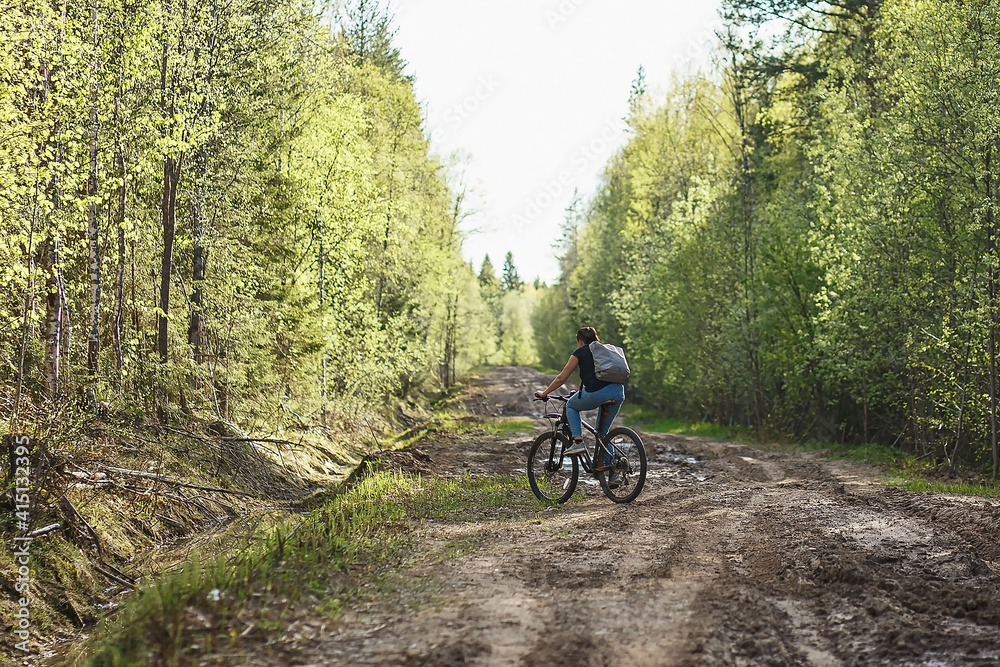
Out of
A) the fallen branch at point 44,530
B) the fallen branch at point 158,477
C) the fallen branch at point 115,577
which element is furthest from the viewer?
the fallen branch at point 158,477

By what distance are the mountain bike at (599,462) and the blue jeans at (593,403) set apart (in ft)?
0.24

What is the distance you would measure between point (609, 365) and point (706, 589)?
447cm

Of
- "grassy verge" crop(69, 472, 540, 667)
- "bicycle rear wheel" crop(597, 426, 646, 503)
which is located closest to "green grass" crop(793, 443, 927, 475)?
"bicycle rear wheel" crop(597, 426, 646, 503)

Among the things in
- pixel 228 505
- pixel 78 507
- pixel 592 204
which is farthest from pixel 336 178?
pixel 592 204

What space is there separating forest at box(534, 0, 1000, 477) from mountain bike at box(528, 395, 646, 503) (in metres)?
6.72

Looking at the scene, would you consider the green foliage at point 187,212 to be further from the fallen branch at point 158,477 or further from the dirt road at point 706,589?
the dirt road at point 706,589

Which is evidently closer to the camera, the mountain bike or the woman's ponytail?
the mountain bike

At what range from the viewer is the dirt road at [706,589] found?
180 inches

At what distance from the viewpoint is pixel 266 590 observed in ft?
18.0

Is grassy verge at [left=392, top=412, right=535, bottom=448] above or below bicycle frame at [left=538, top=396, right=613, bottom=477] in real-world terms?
below

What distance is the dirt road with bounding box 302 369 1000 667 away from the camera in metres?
4.58

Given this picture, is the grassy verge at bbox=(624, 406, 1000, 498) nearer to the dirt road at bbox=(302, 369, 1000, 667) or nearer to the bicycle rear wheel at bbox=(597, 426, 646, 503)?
the dirt road at bbox=(302, 369, 1000, 667)

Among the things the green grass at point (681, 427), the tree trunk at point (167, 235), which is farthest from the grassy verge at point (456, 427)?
the tree trunk at point (167, 235)

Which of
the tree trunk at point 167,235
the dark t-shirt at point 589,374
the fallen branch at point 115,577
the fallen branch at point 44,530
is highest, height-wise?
the tree trunk at point 167,235
